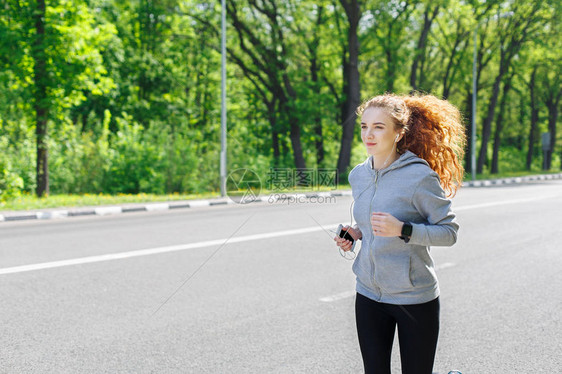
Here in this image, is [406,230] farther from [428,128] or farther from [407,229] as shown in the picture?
[428,128]

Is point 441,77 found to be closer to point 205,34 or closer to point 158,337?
point 205,34

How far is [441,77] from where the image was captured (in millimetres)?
38906

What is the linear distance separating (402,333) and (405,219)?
52cm

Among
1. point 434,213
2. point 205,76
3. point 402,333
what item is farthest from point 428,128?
point 205,76

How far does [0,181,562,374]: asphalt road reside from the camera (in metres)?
3.71

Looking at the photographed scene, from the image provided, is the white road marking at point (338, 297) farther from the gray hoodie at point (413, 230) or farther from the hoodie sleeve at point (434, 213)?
the hoodie sleeve at point (434, 213)

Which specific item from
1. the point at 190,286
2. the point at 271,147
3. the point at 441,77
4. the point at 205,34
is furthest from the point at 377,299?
the point at 441,77

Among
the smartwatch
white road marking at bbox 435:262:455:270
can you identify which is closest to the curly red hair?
the smartwatch

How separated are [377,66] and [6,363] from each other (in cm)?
3354

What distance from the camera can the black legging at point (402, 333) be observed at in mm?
2338

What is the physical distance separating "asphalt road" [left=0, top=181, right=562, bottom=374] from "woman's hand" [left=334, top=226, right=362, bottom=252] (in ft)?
4.41

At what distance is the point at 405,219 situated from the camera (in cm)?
233

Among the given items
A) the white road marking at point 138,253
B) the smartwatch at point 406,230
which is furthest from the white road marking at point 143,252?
the smartwatch at point 406,230

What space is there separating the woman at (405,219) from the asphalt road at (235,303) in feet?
4.14
